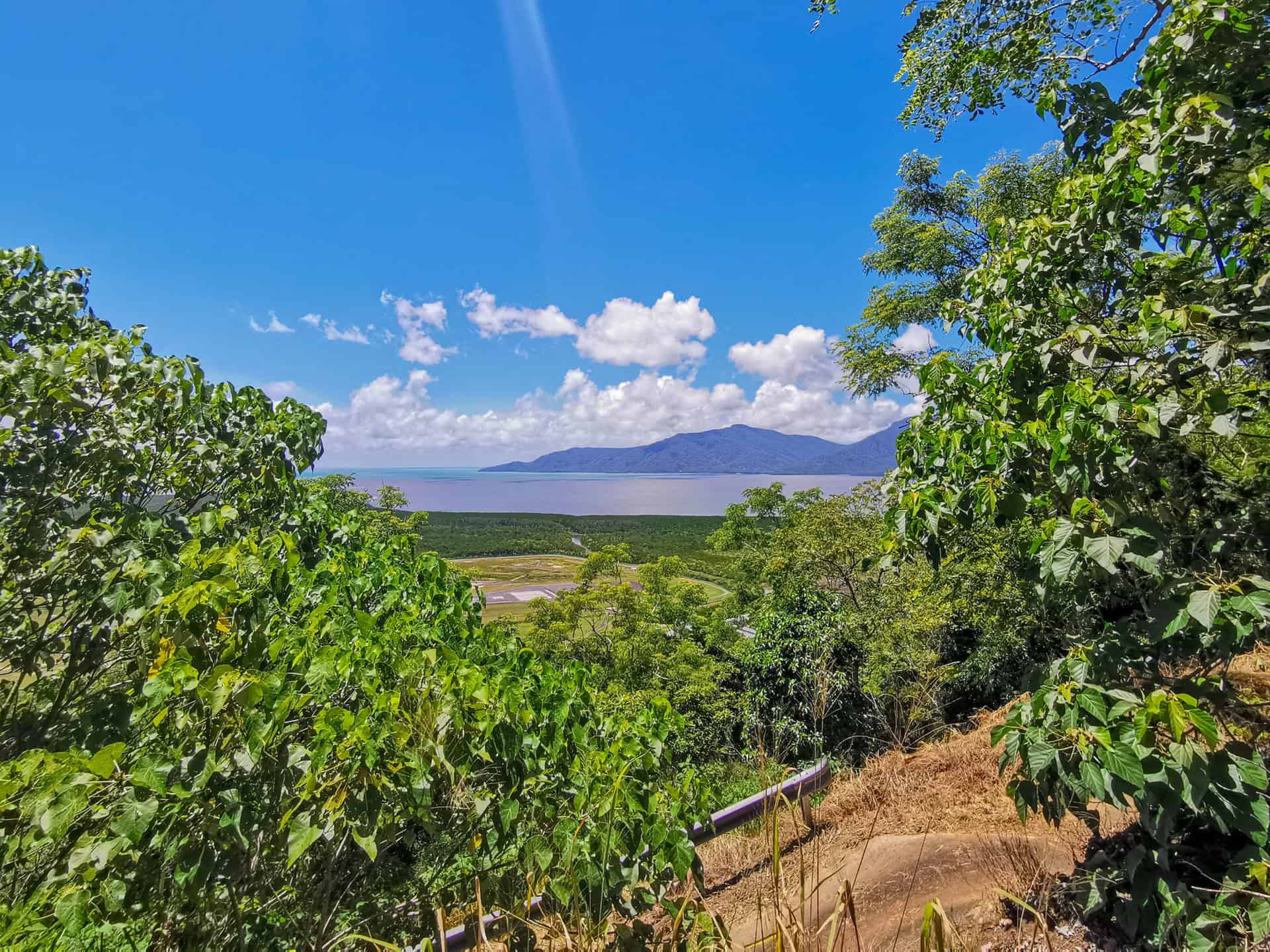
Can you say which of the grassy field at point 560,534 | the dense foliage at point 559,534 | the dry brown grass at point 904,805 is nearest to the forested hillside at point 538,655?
the dry brown grass at point 904,805

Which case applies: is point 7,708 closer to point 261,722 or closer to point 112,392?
point 112,392

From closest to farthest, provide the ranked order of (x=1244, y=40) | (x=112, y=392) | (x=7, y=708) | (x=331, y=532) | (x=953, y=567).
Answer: (x=1244, y=40) → (x=7, y=708) → (x=112, y=392) → (x=331, y=532) → (x=953, y=567)

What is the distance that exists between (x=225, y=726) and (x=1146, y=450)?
3407 millimetres

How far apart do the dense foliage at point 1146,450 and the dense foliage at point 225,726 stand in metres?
1.50

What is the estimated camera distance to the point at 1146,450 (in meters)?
2.20

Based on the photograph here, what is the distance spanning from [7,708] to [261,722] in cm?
195

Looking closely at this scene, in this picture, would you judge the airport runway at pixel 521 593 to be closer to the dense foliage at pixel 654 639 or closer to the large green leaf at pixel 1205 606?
the dense foliage at pixel 654 639

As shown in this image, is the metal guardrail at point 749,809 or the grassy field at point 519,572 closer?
the metal guardrail at point 749,809

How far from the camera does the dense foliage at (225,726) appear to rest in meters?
1.39

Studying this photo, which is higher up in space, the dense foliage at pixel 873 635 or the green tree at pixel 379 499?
the green tree at pixel 379 499

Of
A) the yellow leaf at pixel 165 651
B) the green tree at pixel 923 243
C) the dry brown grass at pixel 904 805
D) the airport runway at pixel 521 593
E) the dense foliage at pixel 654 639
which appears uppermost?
the green tree at pixel 923 243

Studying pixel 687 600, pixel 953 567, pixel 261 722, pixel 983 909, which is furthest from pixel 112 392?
pixel 687 600

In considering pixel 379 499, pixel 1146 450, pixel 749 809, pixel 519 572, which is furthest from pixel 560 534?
pixel 1146 450

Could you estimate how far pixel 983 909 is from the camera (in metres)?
3.06
